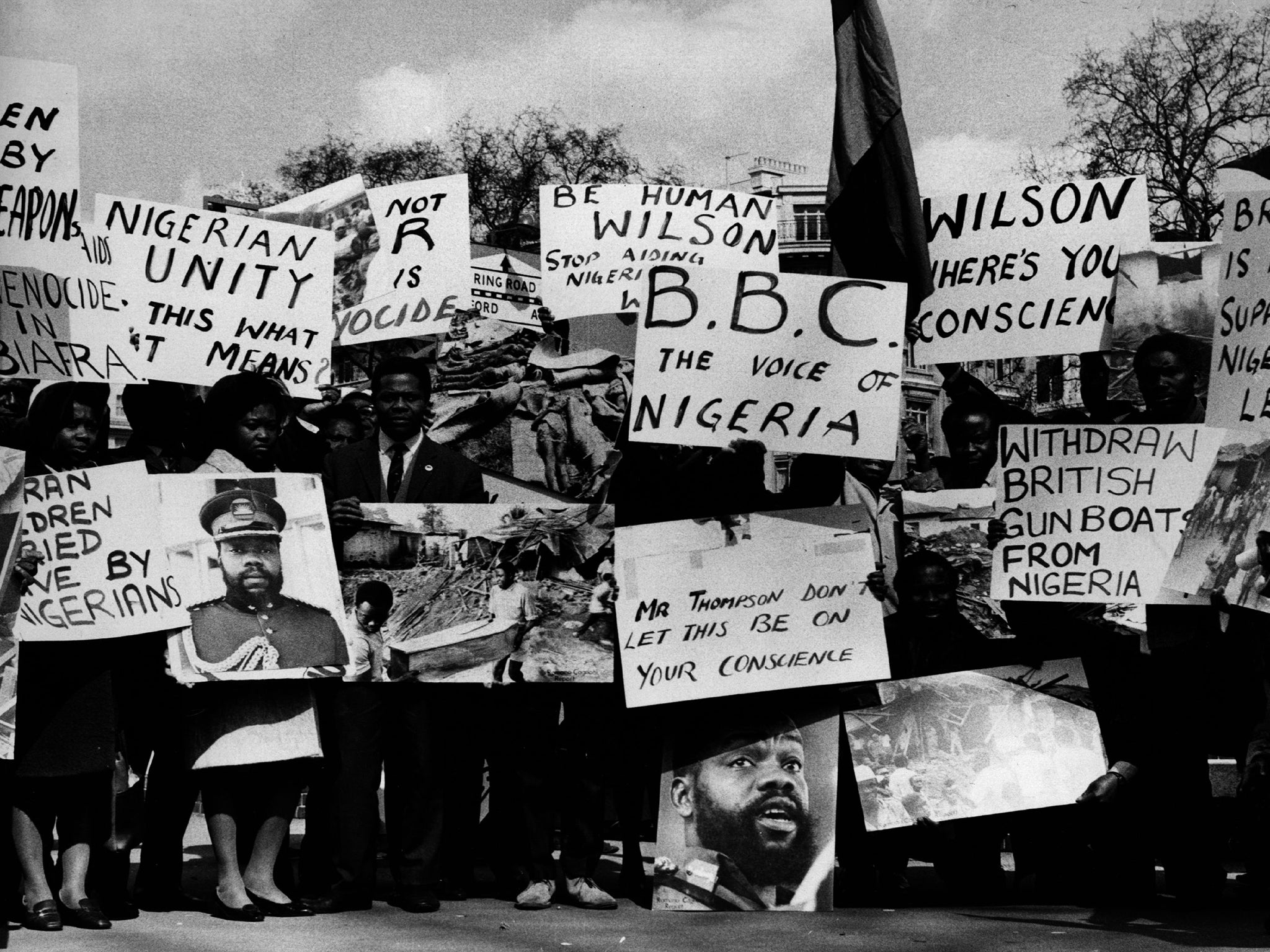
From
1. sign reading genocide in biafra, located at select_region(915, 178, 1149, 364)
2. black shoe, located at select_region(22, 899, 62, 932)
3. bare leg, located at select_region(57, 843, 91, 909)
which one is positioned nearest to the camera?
black shoe, located at select_region(22, 899, 62, 932)

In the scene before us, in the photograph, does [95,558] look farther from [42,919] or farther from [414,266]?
[414,266]

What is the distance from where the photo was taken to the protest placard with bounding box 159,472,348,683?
6.54m

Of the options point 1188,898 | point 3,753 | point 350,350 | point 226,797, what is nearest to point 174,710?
point 226,797

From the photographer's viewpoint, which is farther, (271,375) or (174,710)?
(271,375)

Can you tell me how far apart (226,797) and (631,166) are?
26.2 m

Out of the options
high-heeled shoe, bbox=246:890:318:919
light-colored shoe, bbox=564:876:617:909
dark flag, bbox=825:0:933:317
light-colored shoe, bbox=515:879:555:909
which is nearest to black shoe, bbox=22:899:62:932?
high-heeled shoe, bbox=246:890:318:919

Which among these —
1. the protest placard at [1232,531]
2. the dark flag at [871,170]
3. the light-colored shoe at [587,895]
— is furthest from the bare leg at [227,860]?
the protest placard at [1232,531]

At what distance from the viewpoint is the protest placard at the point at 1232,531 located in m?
6.43

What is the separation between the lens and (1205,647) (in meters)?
6.98

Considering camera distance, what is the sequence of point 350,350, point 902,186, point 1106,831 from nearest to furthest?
point 1106,831 < point 902,186 < point 350,350

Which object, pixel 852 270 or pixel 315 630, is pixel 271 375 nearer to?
pixel 315 630

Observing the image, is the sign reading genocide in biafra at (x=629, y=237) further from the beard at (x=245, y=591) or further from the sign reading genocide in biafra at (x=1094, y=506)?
the beard at (x=245, y=591)

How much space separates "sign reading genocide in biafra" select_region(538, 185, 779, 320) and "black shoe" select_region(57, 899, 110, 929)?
121 inches

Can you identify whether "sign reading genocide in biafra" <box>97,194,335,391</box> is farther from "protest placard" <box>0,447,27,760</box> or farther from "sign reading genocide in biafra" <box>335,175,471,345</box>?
"protest placard" <box>0,447,27,760</box>
